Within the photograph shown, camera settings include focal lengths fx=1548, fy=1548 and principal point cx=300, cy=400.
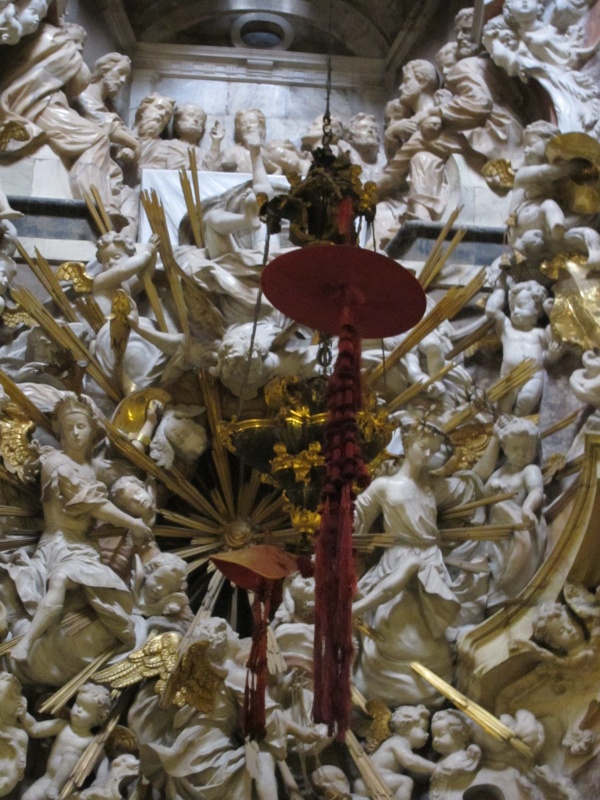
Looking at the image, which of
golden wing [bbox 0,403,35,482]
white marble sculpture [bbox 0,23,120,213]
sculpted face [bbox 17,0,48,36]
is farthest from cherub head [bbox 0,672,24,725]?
sculpted face [bbox 17,0,48,36]

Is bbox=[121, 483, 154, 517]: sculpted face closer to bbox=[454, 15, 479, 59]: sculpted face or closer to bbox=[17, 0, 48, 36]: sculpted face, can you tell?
bbox=[17, 0, 48, 36]: sculpted face

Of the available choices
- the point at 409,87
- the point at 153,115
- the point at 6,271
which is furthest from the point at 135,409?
the point at 409,87

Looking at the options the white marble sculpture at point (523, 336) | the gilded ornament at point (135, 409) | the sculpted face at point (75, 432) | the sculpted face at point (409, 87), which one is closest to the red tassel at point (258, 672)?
the sculpted face at point (75, 432)

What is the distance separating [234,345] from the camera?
7.50 m

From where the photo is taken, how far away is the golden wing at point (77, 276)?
785 centimetres

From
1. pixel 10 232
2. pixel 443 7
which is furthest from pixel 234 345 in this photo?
pixel 443 7

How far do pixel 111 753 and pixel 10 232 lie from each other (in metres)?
2.67

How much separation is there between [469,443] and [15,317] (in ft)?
7.72

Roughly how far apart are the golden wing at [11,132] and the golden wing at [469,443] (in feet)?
9.62

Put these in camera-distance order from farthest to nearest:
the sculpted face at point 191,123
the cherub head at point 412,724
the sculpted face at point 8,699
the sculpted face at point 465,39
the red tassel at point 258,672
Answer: the sculpted face at point 191,123 → the sculpted face at point 465,39 → the cherub head at point 412,724 → the sculpted face at point 8,699 → the red tassel at point 258,672

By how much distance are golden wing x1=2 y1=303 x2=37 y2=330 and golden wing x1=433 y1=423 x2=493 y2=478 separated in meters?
2.20

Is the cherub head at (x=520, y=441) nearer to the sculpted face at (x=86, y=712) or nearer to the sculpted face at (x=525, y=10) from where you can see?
the sculpted face at (x=86, y=712)

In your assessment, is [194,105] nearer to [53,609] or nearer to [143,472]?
[143,472]

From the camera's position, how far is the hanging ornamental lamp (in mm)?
5531
